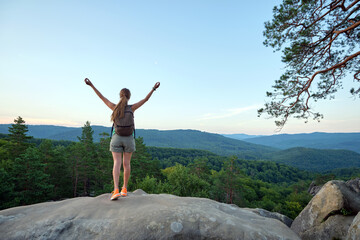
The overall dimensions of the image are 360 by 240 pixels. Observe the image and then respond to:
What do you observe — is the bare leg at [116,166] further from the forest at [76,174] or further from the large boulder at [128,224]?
the forest at [76,174]

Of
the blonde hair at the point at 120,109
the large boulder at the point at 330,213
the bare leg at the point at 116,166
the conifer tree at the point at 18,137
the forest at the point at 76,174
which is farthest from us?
the conifer tree at the point at 18,137

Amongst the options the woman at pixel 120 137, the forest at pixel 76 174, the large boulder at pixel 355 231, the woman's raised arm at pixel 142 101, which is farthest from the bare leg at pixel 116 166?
the forest at pixel 76 174

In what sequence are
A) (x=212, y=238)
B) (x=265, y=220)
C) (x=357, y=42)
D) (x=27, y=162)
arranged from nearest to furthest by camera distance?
(x=212, y=238) → (x=265, y=220) → (x=357, y=42) → (x=27, y=162)

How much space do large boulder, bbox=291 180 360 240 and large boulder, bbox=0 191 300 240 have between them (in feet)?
10.7

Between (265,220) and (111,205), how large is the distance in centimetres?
469

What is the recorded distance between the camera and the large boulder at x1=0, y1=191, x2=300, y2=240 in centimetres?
395

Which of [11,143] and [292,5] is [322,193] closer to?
[292,5]

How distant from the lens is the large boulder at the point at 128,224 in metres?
3.95

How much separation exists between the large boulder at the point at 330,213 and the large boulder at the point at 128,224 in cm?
327

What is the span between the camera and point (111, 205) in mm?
4891

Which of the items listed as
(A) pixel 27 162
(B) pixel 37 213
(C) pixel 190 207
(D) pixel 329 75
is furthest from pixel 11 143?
(D) pixel 329 75

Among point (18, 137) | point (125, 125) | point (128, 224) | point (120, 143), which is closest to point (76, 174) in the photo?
point (18, 137)

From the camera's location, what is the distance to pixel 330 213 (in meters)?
6.91

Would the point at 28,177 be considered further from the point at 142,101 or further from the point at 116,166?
the point at 142,101
